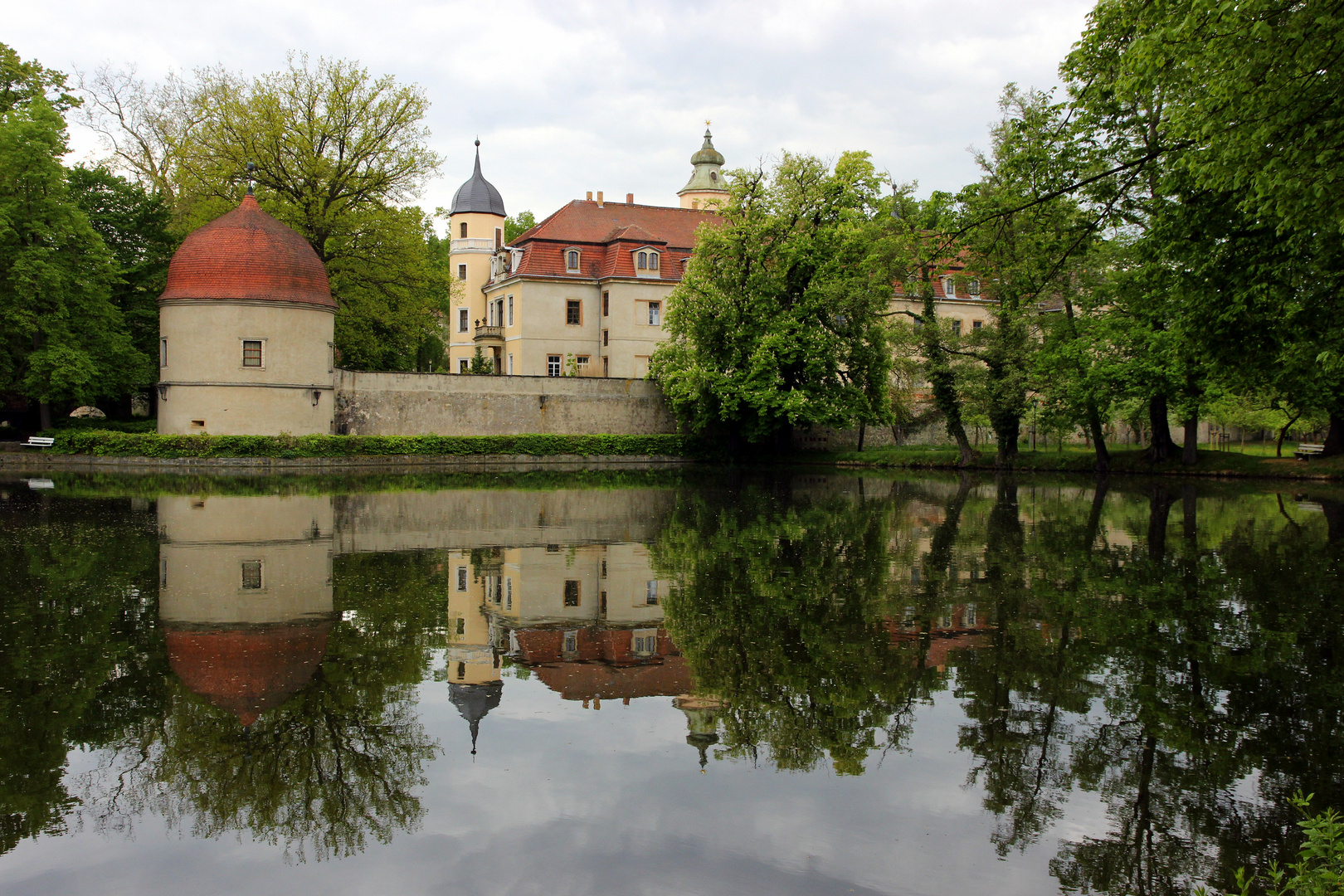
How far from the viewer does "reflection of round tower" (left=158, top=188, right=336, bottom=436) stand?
35.6 metres

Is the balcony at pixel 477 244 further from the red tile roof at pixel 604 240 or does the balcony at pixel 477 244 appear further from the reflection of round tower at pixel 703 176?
the reflection of round tower at pixel 703 176

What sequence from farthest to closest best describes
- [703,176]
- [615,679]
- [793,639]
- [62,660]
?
[703,176], [793,639], [62,660], [615,679]

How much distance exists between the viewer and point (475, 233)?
5594 cm

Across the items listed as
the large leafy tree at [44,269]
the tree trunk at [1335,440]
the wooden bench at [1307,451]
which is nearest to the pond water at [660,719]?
the tree trunk at [1335,440]

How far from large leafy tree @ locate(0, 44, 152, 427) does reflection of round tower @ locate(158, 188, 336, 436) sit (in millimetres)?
2957

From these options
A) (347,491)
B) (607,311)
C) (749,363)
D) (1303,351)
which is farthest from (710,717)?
(607,311)

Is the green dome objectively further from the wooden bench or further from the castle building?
the wooden bench

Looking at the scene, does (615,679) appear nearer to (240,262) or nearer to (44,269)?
(240,262)

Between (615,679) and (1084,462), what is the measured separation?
31.2m

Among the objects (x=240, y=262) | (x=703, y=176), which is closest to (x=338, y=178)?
(x=240, y=262)

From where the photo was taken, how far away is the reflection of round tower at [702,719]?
→ 5953 mm

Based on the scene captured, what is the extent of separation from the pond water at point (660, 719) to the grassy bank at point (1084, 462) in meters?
20.4

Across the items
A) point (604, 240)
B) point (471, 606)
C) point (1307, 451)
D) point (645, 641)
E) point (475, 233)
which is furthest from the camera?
point (475, 233)

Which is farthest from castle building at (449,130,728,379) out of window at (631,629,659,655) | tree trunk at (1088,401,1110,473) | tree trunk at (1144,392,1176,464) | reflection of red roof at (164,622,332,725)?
reflection of red roof at (164,622,332,725)
